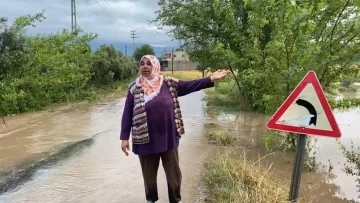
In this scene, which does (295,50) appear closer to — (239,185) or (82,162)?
(239,185)

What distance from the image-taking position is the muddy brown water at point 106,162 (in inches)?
228

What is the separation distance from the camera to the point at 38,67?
1728 centimetres

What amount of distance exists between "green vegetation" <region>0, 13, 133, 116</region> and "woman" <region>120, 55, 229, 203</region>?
1146cm

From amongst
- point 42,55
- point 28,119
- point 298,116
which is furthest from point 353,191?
point 42,55

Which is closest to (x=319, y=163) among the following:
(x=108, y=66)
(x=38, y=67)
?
(x=38, y=67)

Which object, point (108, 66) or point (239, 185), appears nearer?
point (239, 185)

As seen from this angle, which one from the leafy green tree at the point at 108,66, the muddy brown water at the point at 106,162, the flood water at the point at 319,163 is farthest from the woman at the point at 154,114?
the leafy green tree at the point at 108,66

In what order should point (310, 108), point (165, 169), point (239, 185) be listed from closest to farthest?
point (310, 108)
point (165, 169)
point (239, 185)

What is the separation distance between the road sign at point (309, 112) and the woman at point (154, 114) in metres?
0.95

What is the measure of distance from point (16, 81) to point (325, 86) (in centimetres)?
1154

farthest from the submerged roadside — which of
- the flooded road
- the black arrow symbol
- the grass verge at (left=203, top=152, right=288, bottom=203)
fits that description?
the black arrow symbol

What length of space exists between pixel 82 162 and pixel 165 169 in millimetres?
3507

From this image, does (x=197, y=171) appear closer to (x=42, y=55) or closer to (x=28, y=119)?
(x=28, y=119)

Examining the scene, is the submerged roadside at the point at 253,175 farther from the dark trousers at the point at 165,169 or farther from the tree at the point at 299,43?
the tree at the point at 299,43
